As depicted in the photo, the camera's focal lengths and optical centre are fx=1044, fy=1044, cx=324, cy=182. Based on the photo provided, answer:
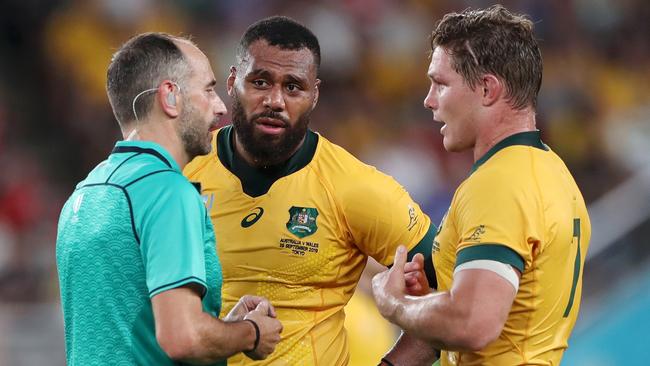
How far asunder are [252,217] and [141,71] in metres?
1.02

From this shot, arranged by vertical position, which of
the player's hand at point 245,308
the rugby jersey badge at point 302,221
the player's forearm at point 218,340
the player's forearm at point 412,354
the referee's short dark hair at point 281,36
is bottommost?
the player's forearm at point 412,354

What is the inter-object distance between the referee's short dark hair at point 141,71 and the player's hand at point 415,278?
1.04 meters

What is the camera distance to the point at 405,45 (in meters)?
11.1

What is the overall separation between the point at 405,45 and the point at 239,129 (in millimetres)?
6971

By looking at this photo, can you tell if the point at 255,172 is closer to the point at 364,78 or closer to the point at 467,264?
the point at 467,264

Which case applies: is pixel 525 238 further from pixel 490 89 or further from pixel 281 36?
pixel 281 36

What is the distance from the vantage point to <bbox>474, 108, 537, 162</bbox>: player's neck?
352 cm

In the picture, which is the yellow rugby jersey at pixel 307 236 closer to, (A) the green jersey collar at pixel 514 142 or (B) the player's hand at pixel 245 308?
(B) the player's hand at pixel 245 308

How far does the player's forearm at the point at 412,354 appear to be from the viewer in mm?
4254

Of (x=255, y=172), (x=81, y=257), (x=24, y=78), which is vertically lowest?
(x=81, y=257)

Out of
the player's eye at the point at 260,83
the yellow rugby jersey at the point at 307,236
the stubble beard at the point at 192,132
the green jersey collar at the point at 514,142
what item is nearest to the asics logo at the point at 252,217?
the yellow rugby jersey at the point at 307,236

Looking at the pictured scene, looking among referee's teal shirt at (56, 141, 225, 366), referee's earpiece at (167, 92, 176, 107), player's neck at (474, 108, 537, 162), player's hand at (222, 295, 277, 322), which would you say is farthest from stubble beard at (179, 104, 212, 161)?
player's neck at (474, 108, 537, 162)

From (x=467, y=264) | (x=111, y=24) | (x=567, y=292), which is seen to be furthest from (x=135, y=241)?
(x=111, y=24)

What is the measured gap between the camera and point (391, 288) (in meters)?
3.56
